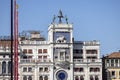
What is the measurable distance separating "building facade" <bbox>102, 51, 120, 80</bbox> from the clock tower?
9033 millimetres

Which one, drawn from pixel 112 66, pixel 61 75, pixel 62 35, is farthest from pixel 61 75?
pixel 112 66

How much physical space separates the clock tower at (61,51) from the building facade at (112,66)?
29.6 feet

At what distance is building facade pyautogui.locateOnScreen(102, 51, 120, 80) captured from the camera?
127 metres

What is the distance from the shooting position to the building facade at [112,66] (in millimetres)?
126812

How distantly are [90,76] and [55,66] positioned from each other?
6.94m

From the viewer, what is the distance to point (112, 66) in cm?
12700

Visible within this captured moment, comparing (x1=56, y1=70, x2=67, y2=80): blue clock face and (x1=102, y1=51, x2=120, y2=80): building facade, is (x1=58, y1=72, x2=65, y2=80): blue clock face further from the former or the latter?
(x1=102, y1=51, x2=120, y2=80): building facade

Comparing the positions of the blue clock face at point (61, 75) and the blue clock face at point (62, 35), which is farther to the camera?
the blue clock face at point (62, 35)

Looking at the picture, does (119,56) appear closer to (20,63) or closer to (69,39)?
(69,39)

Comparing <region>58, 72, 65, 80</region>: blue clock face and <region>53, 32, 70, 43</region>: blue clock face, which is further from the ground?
<region>53, 32, 70, 43</region>: blue clock face

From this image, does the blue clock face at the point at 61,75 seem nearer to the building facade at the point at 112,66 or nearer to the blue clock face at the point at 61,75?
the blue clock face at the point at 61,75

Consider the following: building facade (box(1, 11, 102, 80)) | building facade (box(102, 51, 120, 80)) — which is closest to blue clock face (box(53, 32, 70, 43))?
building facade (box(1, 11, 102, 80))

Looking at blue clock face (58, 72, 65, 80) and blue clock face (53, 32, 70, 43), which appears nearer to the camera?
blue clock face (58, 72, 65, 80)

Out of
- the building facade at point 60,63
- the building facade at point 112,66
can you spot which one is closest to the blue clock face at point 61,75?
the building facade at point 60,63
